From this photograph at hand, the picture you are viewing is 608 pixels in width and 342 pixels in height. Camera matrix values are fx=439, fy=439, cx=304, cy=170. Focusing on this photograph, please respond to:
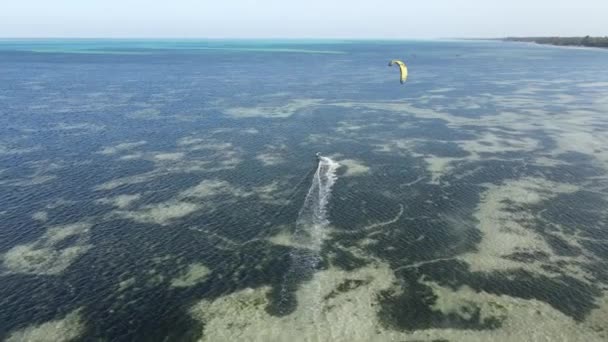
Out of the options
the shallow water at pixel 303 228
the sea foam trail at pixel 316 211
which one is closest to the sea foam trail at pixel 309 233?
the sea foam trail at pixel 316 211

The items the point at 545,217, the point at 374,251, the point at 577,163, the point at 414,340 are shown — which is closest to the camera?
the point at 414,340

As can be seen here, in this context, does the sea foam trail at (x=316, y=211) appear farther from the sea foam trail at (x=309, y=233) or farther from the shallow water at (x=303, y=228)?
the shallow water at (x=303, y=228)

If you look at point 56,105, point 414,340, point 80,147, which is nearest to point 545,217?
point 414,340

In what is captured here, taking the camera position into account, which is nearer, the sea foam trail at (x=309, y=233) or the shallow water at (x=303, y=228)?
the shallow water at (x=303, y=228)

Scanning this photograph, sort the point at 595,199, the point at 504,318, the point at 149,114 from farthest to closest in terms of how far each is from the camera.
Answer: the point at 149,114 < the point at 595,199 < the point at 504,318

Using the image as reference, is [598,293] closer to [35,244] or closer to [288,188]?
[288,188]

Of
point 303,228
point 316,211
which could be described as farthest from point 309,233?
point 316,211

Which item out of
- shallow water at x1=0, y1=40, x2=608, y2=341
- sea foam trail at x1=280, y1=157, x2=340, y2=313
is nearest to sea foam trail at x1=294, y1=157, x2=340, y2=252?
sea foam trail at x1=280, y1=157, x2=340, y2=313
